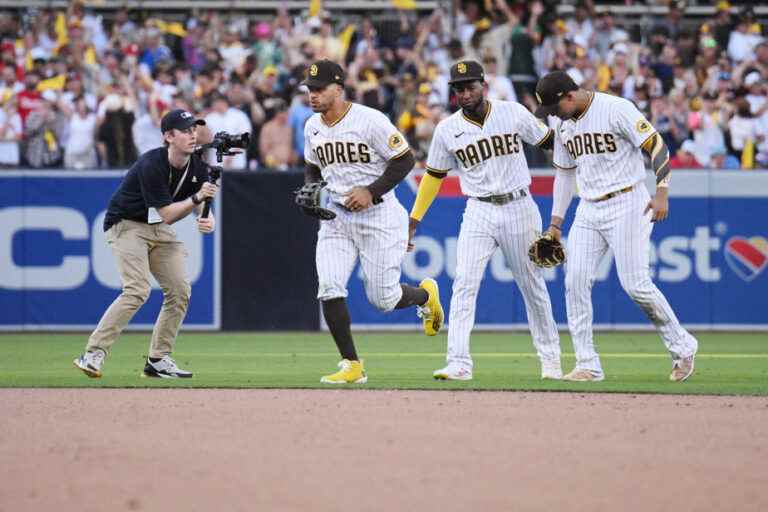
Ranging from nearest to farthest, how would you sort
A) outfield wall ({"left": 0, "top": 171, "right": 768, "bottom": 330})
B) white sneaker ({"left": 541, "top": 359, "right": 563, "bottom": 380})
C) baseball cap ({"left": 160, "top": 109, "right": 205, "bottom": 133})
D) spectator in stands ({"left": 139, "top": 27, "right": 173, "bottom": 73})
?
baseball cap ({"left": 160, "top": 109, "right": 205, "bottom": 133}), white sneaker ({"left": 541, "top": 359, "right": 563, "bottom": 380}), outfield wall ({"left": 0, "top": 171, "right": 768, "bottom": 330}), spectator in stands ({"left": 139, "top": 27, "right": 173, "bottom": 73})

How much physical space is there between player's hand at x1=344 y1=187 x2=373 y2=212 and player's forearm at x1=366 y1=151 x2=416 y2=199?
0.04 m

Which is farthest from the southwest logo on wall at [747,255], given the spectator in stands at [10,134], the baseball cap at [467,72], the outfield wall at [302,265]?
the spectator in stands at [10,134]

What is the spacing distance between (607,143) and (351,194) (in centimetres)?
189

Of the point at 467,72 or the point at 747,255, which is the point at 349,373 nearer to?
the point at 467,72

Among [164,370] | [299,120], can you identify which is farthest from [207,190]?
[299,120]

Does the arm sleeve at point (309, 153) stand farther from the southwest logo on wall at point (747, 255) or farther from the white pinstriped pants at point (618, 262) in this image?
the southwest logo on wall at point (747, 255)

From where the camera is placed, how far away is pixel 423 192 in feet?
35.0

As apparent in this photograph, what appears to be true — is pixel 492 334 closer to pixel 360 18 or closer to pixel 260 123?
pixel 260 123

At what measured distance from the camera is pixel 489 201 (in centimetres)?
1034

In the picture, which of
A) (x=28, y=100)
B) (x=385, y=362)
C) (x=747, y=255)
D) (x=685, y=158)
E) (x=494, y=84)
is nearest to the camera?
(x=385, y=362)

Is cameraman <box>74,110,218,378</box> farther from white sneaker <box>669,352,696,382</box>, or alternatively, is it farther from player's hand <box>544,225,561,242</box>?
white sneaker <box>669,352,696,382</box>

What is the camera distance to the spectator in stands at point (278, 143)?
18531 mm

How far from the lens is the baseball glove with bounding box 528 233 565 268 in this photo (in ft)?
33.5

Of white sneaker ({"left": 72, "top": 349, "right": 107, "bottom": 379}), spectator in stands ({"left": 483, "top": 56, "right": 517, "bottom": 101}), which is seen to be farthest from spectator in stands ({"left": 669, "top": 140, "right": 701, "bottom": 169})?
white sneaker ({"left": 72, "top": 349, "right": 107, "bottom": 379})
